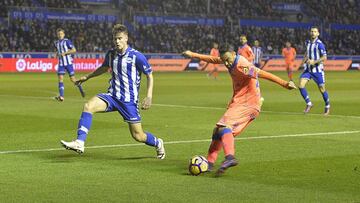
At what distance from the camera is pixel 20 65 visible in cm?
4844

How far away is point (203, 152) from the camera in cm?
1338

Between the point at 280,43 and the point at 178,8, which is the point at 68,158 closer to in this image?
the point at 178,8

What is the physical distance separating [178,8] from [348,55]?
15.0 metres

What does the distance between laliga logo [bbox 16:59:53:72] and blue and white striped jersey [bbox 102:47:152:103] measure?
3670cm

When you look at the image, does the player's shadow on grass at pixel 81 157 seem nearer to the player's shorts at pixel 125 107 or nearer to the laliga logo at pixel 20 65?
the player's shorts at pixel 125 107

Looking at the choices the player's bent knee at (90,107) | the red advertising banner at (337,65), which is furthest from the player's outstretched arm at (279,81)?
the red advertising banner at (337,65)

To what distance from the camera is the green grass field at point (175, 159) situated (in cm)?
929

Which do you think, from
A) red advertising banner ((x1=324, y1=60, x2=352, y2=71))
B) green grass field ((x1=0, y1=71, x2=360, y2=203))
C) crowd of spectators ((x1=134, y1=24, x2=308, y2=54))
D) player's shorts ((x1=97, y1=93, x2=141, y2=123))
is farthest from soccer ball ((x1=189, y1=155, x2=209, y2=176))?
red advertising banner ((x1=324, y1=60, x2=352, y2=71))

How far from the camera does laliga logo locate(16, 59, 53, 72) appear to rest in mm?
48312

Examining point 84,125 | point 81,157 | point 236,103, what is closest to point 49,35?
point 81,157

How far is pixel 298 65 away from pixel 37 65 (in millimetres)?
Result: 21536

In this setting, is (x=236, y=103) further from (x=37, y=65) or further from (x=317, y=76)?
(x=37, y=65)

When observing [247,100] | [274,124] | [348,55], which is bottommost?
[348,55]

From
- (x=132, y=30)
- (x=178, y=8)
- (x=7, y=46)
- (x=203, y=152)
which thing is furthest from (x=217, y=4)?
(x=203, y=152)
